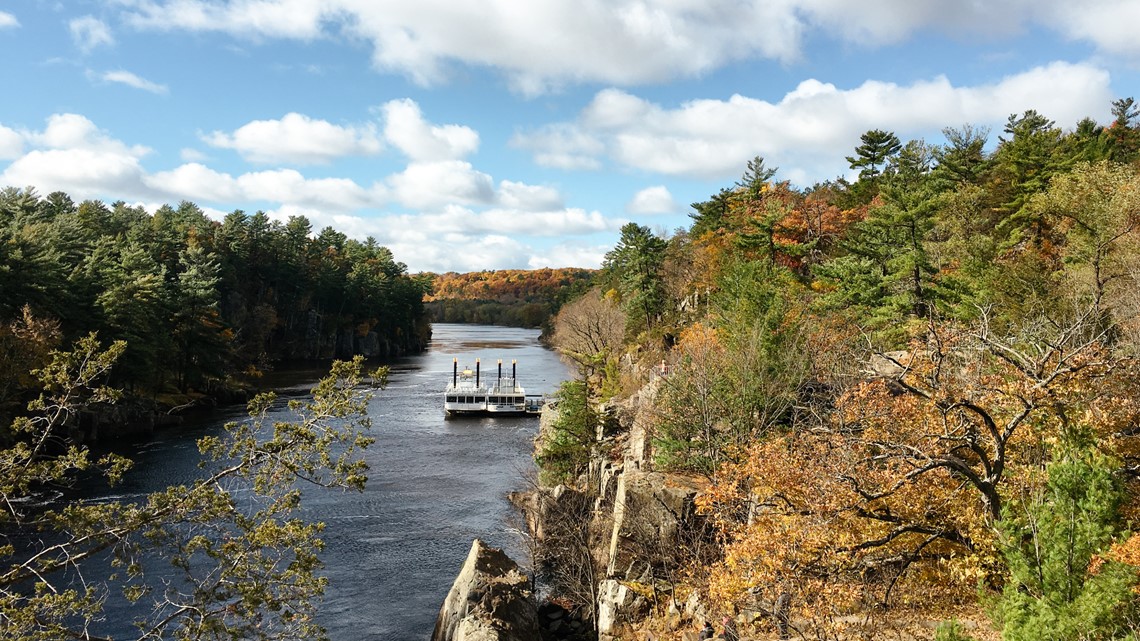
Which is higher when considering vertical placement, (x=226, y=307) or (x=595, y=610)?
(x=226, y=307)

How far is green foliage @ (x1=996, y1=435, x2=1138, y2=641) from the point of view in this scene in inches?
436

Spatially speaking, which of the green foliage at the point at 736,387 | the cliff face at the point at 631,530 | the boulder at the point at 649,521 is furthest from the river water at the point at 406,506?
the green foliage at the point at 736,387

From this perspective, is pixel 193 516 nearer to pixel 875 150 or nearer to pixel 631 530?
pixel 631 530

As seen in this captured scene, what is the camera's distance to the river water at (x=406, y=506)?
26.0 metres

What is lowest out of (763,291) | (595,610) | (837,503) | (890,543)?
(595,610)

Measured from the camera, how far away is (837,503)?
15336mm

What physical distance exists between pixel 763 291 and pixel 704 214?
39.7 metres

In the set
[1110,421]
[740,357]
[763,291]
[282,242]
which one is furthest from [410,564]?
[282,242]

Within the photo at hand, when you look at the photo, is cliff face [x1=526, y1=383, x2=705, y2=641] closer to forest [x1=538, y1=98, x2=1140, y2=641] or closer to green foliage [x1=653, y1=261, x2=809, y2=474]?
forest [x1=538, y1=98, x2=1140, y2=641]

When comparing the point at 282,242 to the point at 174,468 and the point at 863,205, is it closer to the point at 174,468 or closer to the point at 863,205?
the point at 174,468

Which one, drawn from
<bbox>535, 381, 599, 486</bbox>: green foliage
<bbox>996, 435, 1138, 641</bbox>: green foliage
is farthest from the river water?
<bbox>996, 435, 1138, 641</bbox>: green foliage

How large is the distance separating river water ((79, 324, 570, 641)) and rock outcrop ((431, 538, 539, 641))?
240 centimetres

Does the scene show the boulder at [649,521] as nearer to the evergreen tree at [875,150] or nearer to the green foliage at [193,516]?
the green foliage at [193,516]

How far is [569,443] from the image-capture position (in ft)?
122
